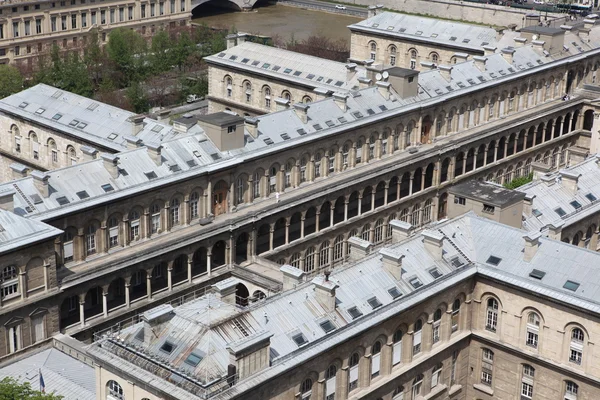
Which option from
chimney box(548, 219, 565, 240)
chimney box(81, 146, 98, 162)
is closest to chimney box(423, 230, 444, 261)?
chimney box(548, 219, 565, 240)

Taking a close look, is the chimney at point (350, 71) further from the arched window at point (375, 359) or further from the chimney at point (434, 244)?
the arched window at point (375, 359)

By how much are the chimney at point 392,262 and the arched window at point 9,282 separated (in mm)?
30840

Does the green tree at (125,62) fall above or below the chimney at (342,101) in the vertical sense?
below

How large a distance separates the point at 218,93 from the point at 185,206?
59661 millimetres

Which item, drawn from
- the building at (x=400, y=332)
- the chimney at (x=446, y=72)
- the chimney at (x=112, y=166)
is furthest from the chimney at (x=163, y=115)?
the building at (x=400, y=332)

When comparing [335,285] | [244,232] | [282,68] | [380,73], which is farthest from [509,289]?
[282,68]

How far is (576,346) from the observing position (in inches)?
3435

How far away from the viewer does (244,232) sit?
115 metres

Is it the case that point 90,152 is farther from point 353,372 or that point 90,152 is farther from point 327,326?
point 353,372

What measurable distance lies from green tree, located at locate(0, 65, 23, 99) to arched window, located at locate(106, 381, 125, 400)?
10539 centimetres

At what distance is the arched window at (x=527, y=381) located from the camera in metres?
91.1

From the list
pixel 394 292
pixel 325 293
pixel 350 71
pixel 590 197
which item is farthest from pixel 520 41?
pixel 325 293

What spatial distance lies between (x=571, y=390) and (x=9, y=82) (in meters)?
114

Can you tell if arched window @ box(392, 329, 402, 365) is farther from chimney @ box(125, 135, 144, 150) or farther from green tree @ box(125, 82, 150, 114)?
green tree @ box(125, 82, 150, 114)
